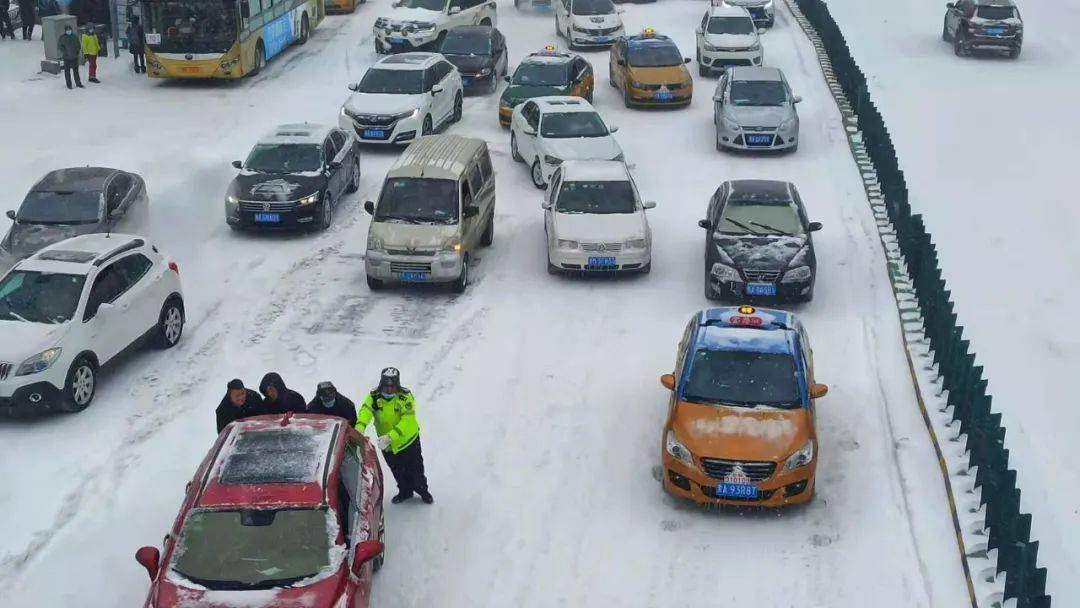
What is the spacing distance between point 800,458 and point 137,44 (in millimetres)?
24935

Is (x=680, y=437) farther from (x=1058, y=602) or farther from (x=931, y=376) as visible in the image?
(x=931, y=376)

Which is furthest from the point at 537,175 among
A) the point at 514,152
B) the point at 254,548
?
the point at 254,548

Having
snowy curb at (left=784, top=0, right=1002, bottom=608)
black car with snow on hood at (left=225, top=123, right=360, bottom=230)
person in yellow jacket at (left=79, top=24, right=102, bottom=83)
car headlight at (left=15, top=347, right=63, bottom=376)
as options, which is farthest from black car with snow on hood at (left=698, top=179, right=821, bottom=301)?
person in yellow jacket at (left=79, top=24, right=102, bottom=83)

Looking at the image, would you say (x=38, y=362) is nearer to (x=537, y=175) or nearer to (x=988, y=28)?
(x=537, y=175)

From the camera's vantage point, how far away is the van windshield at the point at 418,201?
20344mm

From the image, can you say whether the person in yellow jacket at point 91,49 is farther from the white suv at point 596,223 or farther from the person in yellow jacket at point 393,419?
the person in yellow jacket at point 393,419

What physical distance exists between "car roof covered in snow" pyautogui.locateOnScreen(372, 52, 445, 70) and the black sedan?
92.3 inches

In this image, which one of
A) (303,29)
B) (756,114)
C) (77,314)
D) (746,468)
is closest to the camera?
(746,468)

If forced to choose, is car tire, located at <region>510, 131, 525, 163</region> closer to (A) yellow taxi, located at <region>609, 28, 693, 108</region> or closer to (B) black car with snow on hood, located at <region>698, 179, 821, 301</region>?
(A) yellow taxi, located at <region>609, 28, 693, 108</region>

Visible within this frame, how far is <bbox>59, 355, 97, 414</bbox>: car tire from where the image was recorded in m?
15.5

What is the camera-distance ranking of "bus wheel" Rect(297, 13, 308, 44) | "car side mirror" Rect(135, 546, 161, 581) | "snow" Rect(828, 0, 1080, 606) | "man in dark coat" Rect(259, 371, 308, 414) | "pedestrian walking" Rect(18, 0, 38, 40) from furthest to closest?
"pedestrian walking" Rect(18, 0, 38, 40)
"bus wheel" Rect(297, 13, 308, 44)
"snow" Rect(828, 0, 1080, 606)
"man in dark coat" Rect(259, 371, 308, 414)
"car side mirror" Rect(135, 546, 161, 581)

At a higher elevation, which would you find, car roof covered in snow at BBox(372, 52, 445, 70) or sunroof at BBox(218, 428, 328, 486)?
sunroof at BBox(218, 428, 328, 486)

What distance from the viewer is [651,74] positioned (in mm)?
31031

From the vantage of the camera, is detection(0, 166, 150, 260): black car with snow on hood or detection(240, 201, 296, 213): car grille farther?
detection(240, 201, 296, 213): car grille
